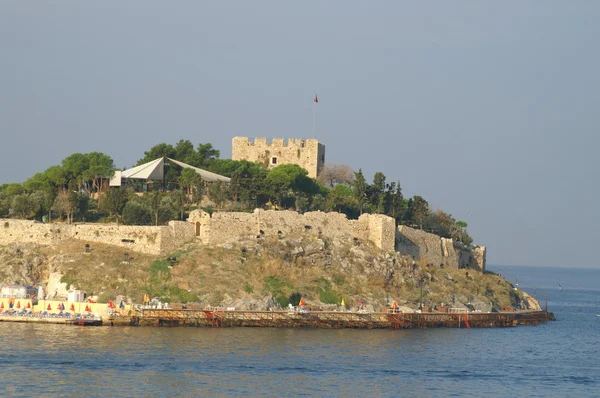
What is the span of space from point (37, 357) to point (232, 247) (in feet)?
72.7

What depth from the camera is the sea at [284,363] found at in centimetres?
4738

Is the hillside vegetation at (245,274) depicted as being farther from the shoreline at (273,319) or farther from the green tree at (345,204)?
the green tree at (345,204)

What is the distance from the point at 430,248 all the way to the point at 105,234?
82.1ft

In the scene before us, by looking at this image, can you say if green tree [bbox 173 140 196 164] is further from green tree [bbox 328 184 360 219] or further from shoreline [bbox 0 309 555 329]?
shoreline [bbox 0 309 555 329]

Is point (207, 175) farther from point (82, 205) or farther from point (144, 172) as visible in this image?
point (82, 205)

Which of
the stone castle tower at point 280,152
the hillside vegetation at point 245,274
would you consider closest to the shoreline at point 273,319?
the hillside vegetation at point 245,274

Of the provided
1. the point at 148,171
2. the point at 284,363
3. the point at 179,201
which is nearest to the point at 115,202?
the point at 179,201

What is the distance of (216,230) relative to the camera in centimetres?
7294

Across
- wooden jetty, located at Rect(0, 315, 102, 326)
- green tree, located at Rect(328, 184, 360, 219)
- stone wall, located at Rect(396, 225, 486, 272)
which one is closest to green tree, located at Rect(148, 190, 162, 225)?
wooden jetty, located at Rect(0, 315, 102, 326)

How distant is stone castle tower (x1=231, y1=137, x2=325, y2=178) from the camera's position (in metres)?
93.6

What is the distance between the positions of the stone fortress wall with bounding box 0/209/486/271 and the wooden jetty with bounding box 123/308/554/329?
22.4 feet

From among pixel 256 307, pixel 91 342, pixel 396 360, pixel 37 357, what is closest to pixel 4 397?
pixel 37 357

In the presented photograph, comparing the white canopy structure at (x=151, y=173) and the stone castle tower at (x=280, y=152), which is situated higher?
the stone castle tower at (x=280, y=152)

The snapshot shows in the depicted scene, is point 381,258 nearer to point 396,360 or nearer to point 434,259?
point 434,259
